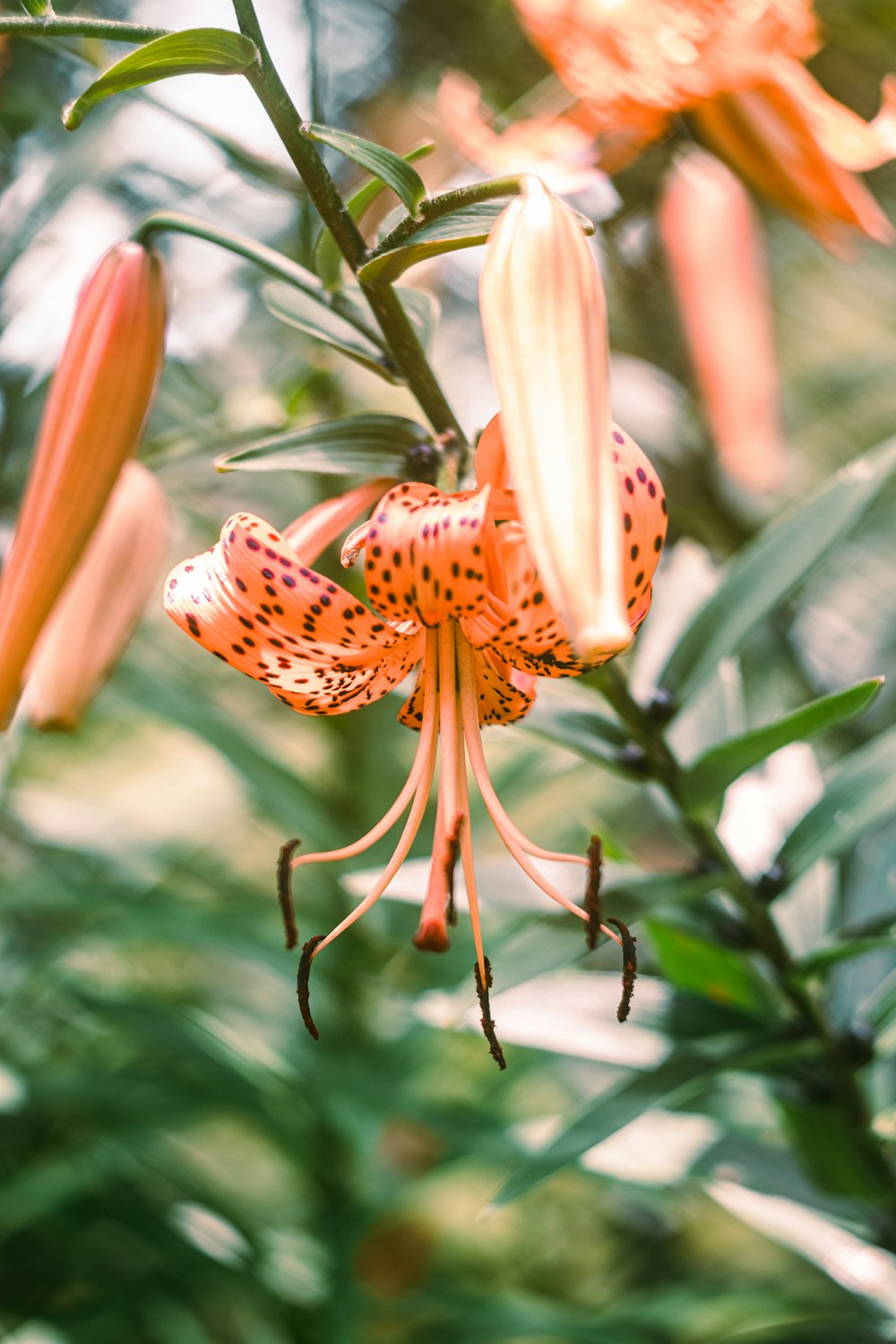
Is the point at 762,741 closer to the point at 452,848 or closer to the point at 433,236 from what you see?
the point at 452,848

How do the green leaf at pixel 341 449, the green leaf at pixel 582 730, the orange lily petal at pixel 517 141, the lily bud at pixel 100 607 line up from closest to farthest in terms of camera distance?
1. the green leaf at pixel 341 449
2. the green leaf at pixel 582 730
3. the lily bud at pixel 100 607
4. the orange lily petal at pixel 517 141

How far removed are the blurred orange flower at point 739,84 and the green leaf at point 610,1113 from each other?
55 centimetres

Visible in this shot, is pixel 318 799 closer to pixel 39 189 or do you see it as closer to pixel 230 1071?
pixel 230 1071

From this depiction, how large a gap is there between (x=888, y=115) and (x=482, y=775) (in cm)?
46

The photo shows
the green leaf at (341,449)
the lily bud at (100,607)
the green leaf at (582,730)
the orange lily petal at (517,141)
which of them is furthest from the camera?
the orange lily petal at (517,141)

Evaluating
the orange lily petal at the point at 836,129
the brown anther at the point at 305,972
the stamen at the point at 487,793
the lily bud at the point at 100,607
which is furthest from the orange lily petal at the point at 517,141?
the brown anther at the point at 305,972

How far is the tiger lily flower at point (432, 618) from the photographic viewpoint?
0.40 m

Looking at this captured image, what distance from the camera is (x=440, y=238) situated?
1.25 ft

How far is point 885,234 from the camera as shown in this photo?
0.80 metres

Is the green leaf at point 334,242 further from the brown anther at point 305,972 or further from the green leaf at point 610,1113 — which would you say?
the green leaf at point 610,1113

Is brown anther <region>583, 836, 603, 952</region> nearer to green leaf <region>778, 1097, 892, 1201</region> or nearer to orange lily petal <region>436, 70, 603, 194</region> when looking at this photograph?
green leaf <region>778, 1097, 892, 1201</region>

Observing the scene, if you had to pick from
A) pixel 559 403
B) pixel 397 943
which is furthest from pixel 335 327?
pixel 397 943

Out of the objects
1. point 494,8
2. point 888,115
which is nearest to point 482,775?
point 888,115

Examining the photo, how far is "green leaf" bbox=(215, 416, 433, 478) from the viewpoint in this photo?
42 centimetres
